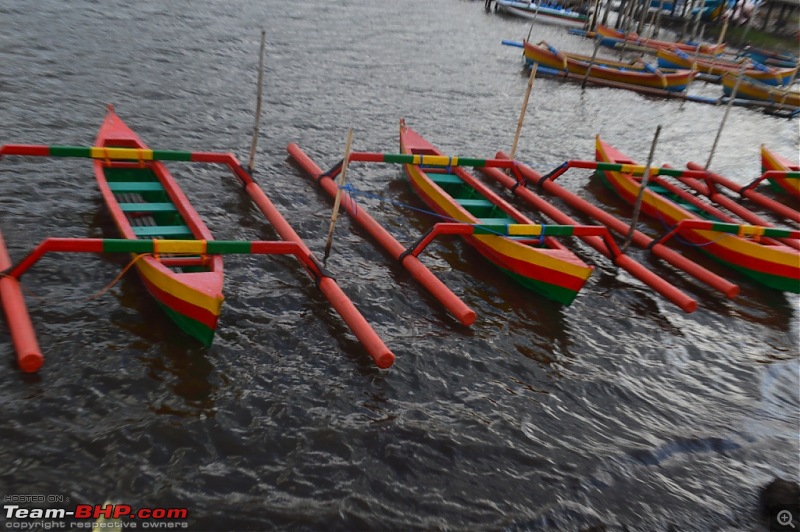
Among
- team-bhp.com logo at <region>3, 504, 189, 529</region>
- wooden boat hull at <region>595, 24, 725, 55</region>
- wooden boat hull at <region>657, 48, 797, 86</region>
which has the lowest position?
team-bhp.com logo at <region>3, 504, 189, 529</region>

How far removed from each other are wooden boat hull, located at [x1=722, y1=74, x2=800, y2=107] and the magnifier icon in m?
22.9

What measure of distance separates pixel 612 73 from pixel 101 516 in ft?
82.4

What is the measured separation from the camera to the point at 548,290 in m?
9.75

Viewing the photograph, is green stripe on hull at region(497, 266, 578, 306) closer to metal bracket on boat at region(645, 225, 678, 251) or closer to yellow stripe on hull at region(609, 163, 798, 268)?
metal bracket on boat at region(645, 225, 678, 251)

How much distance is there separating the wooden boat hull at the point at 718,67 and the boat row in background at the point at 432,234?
16.5 metres

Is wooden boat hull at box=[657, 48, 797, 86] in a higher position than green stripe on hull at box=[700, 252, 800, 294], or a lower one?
higher

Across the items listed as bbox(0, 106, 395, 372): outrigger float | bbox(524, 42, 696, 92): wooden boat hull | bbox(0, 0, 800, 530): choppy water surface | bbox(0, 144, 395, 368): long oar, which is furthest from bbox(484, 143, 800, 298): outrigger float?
bbox(524, 42, 696, 92): wooden boat hull

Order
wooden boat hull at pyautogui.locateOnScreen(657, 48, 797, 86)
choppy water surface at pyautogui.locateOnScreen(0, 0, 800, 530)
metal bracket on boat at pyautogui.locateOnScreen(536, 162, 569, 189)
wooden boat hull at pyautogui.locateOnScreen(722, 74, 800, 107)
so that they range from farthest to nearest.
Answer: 1. wooden boat hull at pyautogui.locateOnScreen(657, 48, 797, 86)
2. wooden boat hull at pyautogui.locateOnScreen(722, 74, 800, 107)
3. metal bracket on boat at pyautogui.locateOnScreen(536, 162, 569, 189)
4. choppy water surface at pyautogui.locateOnScreen(0, 0, 800, 530)

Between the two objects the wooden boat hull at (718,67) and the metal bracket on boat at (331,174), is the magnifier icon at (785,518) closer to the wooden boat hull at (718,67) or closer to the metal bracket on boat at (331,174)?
the metal bracket on boat at (331,174)

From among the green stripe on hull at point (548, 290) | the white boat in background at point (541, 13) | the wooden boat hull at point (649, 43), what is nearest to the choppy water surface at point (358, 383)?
the green stripe on hull at point (548, 290)

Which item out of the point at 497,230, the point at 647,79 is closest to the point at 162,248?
the point at 497,230

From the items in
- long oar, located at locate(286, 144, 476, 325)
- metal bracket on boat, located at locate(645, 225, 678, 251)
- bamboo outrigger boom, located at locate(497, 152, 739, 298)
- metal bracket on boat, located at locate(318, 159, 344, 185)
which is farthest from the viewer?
metal bracket on boat, located at locate(318, 159, 344, 185)

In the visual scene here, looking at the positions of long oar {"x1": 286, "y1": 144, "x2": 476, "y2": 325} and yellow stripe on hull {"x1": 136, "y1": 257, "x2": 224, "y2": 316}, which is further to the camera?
long oar {"x1": 286, "y1": 144, "x2": 476, "y2": 325}

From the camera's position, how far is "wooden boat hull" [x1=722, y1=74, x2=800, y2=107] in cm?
2558
